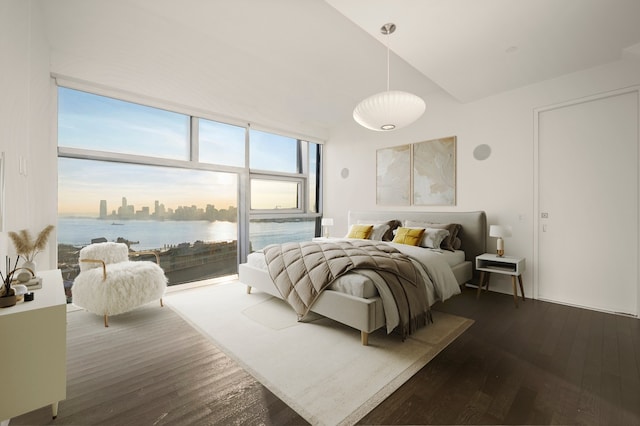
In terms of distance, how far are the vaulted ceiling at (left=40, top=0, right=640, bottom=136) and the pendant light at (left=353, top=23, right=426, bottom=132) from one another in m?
0.44

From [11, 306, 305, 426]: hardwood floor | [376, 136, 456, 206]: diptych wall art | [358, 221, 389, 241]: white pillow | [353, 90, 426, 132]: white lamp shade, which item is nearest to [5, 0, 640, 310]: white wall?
[376, 136, 456, 206]: diptych wall art

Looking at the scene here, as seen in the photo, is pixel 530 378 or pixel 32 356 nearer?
pixel 32 356

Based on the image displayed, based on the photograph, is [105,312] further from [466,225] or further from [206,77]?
[466,225]

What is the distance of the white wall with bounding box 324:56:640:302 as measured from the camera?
10.5ft

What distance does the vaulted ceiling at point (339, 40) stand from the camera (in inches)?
87.4

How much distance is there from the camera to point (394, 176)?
193 inches

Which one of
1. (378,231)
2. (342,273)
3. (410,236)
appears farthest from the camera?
(378,231)

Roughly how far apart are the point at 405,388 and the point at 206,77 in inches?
159

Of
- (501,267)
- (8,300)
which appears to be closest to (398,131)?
(501,267)

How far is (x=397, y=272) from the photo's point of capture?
2.59m

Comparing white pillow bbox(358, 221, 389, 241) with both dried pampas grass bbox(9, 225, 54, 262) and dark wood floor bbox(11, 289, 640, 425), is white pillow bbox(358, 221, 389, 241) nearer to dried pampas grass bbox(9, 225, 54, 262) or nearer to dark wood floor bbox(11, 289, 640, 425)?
dark wood floor bbox(11, 289, 640, 425)

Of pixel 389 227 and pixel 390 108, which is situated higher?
pixel 390 108

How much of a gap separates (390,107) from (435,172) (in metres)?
2.36

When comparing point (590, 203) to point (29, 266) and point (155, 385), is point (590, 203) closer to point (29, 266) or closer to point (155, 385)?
point (155, 385)
